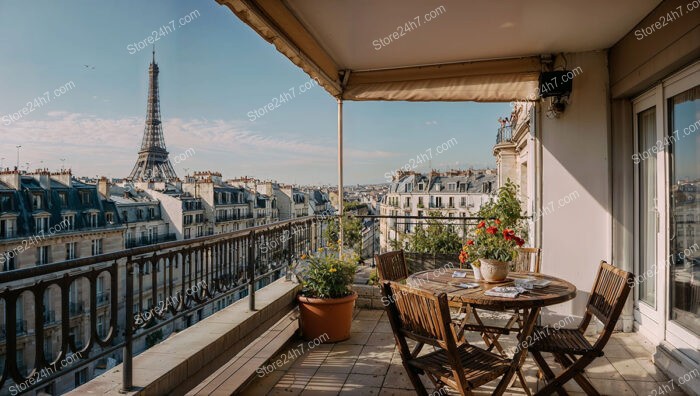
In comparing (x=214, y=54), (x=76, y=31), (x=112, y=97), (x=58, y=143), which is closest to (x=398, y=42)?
(x=76, y=31)

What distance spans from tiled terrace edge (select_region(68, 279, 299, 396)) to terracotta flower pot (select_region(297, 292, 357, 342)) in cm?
23

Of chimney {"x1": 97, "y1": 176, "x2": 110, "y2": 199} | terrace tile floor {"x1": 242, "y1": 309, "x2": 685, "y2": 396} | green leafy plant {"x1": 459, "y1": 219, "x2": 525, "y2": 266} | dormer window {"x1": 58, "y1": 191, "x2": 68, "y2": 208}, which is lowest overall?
terrace tile floor {"x1": 242, "y1": 309, "x2": 685, "y2": 396}

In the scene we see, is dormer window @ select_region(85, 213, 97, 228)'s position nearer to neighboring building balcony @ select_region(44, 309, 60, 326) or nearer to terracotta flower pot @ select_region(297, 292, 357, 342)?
neighboring building balcony @ select_region(44, 309, 60, 326)

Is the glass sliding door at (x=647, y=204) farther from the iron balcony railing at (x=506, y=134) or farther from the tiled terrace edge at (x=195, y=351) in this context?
the iron balcony railing at (x=506, y=134)

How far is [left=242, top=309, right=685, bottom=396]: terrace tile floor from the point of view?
2711mm

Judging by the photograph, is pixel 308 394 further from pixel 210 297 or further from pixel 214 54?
pixel 214 54

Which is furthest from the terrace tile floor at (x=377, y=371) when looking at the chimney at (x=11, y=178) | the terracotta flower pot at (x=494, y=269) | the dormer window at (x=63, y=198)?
the dormer window at (x=63, y=198)

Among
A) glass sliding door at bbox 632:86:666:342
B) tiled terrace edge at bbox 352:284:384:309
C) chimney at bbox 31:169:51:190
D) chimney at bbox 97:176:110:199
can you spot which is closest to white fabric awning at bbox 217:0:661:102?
glass sliding door at bbox 632:86:666:342

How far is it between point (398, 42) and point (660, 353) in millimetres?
3003

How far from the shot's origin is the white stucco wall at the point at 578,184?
378 cm

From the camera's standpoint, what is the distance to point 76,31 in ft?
65.0

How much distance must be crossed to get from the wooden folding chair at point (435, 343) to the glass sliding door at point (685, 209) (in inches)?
65.9

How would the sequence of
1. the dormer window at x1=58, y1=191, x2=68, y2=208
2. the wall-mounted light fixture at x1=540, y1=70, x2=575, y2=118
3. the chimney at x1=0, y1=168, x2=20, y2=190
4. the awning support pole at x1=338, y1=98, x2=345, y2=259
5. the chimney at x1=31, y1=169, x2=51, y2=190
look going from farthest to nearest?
the dormer window at x1=58, y1=191, x2=68, y2=208 → the chimney at x1=31, y1=169, x2=51, y2=190 → the chimney at x1=0, y1=168, x2=20, y2=190 → the awning support pole at x1=338, y1=98, x2=345, y2=259 → the wall-mounted light fixture at x1=540, y1=70, x2=575, y2=118

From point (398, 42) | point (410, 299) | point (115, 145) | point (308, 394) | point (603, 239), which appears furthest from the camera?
point (115, 145)
